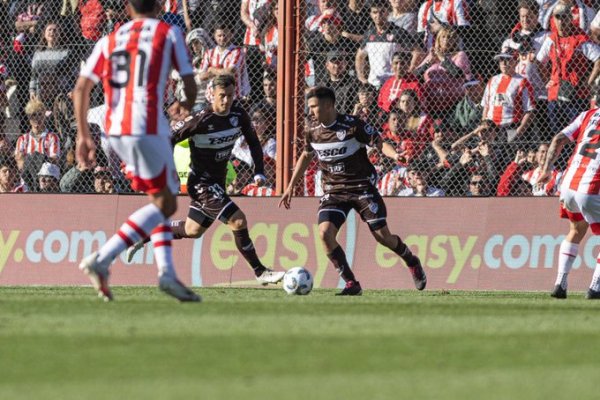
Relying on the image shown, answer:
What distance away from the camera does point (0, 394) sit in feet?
17.4

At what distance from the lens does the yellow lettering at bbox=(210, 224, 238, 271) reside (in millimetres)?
15953

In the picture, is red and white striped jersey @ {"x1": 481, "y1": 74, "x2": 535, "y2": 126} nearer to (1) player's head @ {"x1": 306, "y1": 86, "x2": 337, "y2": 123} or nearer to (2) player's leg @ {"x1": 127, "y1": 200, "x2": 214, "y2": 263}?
(1) player's head @ {"x1": 306, "y1": 86, "x2": 337, "y2": 123}

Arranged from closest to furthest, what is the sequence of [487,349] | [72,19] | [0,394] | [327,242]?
[0,394], [487,349], [327,242], [72,19]

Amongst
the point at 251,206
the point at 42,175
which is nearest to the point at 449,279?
the point at 251,206

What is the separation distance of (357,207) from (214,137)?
176 centimetres

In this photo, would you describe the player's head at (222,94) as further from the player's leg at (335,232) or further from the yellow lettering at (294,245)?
the yellow lettering at (294,245)

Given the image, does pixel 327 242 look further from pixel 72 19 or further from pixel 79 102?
pixel 72 19

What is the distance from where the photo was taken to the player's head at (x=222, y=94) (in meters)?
13.8

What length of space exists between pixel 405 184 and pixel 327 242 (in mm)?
3120

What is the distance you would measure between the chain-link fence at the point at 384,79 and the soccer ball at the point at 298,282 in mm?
3053

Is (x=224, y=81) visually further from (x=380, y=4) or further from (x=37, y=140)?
(x=37, y=140)

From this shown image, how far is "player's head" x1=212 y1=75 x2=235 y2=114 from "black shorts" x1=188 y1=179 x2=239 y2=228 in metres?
0.85

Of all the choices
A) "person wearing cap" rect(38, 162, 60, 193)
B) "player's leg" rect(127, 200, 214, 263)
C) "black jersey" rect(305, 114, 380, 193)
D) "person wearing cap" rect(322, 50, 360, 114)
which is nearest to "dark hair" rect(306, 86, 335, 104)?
"black jersey" rect(305, 114, 380, 193)

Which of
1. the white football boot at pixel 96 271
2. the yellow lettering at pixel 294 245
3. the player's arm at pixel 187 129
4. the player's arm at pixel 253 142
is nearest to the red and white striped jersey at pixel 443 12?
the yellow lettering at pixel 294 245
